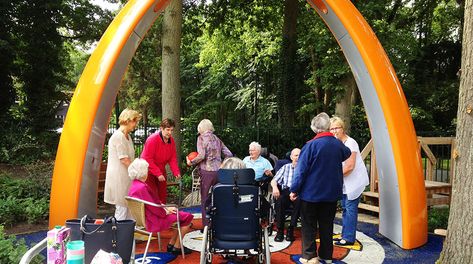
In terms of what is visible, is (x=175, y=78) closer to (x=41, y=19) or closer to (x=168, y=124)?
(x=168, y=124)

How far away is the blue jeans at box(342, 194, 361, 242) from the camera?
5.48 m

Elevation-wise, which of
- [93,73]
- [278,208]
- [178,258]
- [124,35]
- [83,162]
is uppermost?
[124,35]

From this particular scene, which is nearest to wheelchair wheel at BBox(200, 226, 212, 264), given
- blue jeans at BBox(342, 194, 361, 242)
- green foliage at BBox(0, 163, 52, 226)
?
blue jeans at BBox(342, 194, 361, 242)

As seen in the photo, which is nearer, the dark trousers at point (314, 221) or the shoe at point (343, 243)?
the dark trousers at point (314, 221)

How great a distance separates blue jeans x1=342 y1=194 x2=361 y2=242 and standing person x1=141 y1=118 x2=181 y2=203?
8.06 ft

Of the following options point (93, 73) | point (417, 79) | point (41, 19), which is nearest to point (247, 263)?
point (93, 73)

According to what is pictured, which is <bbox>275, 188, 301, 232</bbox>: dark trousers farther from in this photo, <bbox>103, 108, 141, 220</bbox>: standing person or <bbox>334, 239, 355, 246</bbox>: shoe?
<bbox>103, 108, 141, 220</bbox>: standing person

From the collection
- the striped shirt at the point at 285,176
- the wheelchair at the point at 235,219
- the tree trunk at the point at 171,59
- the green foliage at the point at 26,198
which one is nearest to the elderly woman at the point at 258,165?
the striped shirt at the point at 285,176

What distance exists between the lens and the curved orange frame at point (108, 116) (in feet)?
17.3

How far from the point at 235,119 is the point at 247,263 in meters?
29.6

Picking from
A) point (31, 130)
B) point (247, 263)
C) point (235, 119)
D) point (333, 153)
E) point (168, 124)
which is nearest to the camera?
point (333, 153)

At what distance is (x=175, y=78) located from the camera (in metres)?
9.66

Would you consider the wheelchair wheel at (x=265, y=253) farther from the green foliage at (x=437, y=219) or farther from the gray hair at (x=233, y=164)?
the green foliage at (x=437, y=219)

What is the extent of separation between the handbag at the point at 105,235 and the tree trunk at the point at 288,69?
35.5 ft
